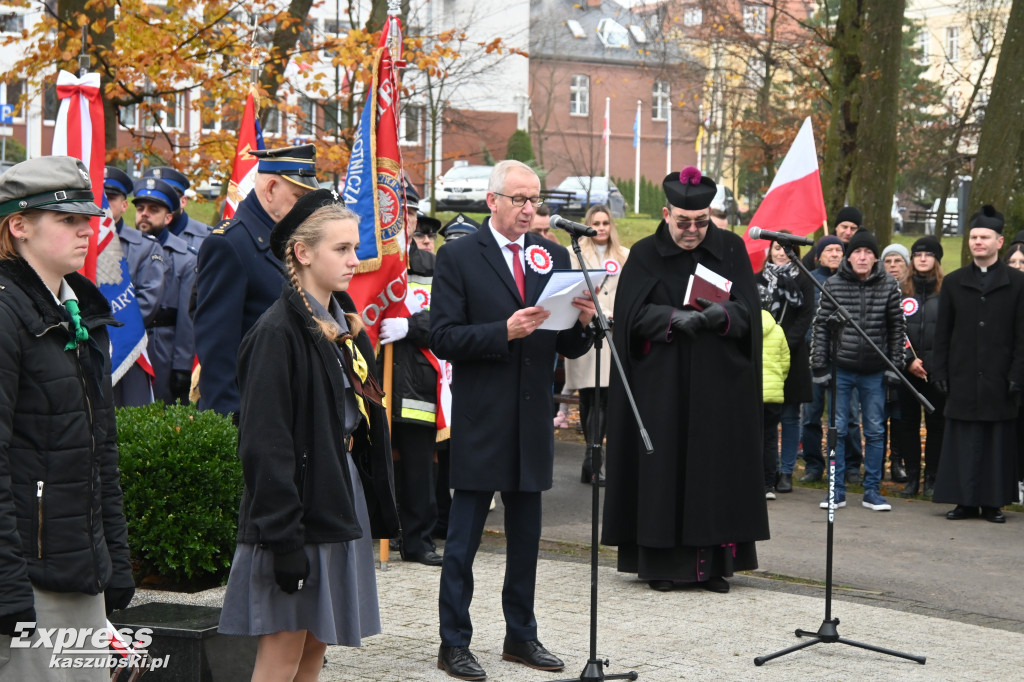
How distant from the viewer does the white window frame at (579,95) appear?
61.8m

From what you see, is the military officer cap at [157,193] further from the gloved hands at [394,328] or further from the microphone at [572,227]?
the microphone at [572,227]

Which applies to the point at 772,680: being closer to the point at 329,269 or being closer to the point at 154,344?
the point at 329,269

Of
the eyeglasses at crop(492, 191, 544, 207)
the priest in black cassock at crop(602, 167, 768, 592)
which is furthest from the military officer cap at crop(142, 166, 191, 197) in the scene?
the eyeglasses at crop(492, 191, 544, 207)

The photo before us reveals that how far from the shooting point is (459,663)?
5980 millimetres

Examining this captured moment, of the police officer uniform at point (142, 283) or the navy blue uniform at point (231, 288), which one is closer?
the navy blue uniform at point (231, 288)

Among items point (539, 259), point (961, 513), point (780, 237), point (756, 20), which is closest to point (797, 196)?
point (961, 513)

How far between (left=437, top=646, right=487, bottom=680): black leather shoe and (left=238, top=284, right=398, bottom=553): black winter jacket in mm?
1794

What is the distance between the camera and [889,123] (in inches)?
655

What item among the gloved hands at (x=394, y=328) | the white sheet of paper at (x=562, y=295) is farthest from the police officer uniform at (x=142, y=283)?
the white sheet of paper at (x=562, y=295)

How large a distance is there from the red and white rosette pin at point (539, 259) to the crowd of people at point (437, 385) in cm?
2

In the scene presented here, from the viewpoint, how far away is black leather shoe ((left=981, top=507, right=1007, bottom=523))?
422 inches

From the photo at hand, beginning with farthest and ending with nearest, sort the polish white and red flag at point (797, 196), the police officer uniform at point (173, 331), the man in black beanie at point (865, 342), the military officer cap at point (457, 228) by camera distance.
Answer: the polish white and red flag at point (797, 196) → the man in black beanie at point (865, 342) → the military officer cap at point (457, 228) → the police officer uniform at point (173, 331)

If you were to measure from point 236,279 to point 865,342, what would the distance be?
6.71 meters

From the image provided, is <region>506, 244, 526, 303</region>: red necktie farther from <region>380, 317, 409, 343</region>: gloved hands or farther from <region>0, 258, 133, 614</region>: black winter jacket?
<region>0, 258, 133, 614</region>: black winter jacket
